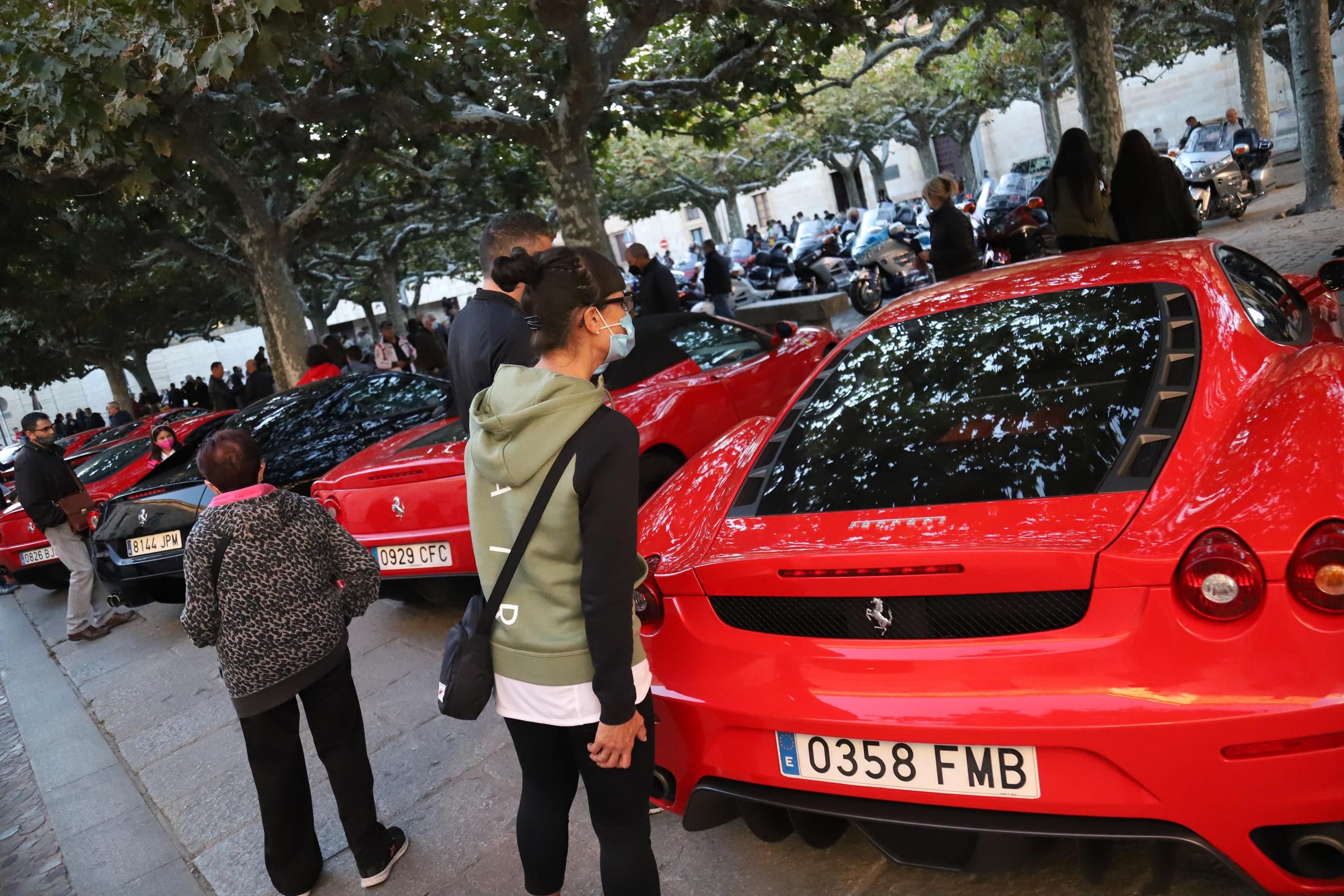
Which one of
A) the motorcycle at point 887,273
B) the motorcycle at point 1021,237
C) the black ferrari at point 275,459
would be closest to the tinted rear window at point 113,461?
the black ferrari at point 275,459

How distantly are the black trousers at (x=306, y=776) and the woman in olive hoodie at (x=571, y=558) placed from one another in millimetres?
1223

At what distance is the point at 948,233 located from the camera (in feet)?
26.9

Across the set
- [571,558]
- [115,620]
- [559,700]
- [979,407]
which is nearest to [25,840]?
[559,700]

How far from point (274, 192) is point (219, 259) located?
2.02 m

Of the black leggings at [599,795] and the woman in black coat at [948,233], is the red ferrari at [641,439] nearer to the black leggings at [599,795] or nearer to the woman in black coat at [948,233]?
the woman in black coat at [948,233]

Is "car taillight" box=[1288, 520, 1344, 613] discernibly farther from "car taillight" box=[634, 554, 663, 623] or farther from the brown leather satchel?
the brown leather satchel

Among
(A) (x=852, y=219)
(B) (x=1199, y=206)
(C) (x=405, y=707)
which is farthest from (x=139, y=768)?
(A) (x=852, y=219)

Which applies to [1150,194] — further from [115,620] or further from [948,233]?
[115,620]

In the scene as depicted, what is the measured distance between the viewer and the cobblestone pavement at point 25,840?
163 inches

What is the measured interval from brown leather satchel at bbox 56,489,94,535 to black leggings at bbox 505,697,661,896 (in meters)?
7.26

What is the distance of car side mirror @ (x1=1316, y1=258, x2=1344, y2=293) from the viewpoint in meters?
3.76

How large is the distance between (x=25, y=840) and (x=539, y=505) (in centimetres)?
401

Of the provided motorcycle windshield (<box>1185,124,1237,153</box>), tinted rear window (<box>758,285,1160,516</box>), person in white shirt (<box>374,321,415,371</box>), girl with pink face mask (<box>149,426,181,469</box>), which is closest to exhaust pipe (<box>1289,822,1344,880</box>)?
tinted rear window (<box>758,285,1160,516</box>)

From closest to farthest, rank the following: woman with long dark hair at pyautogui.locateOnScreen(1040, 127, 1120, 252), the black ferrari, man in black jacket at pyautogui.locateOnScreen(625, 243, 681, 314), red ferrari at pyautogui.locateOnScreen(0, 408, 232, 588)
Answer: the black ferrari, woman with long dark hair at pyautogui.locateOnScreen(1040, 127, 1120, 252), red ferrari at pyautogui.locateOnScreen(0, 408, 232, 588), man in black jacket at pyautogui.locateOnScreen(625, 243, 681, 314)
